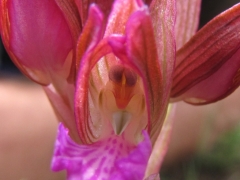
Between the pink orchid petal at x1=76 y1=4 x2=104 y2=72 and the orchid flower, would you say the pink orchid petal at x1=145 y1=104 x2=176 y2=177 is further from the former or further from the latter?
the pink orchid petal at x1=76 y1=4 x2=104 y2=72

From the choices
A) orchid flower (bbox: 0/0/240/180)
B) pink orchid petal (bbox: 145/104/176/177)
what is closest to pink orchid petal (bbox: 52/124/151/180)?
orchid flower (bbox: 0/0/240/180)

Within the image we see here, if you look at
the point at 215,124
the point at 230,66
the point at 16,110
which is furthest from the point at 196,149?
the point at 230,66

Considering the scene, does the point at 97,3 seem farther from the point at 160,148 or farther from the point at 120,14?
the point at 160,148

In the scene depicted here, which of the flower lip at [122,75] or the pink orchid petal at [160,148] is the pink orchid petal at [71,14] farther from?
the pink orchid petal at [160,148]

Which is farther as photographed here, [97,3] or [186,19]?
[186,19]

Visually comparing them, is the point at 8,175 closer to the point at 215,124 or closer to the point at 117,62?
the point at 215,124

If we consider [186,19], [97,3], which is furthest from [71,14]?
[186,19]

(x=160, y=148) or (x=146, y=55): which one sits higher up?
(x=146, y=55)
